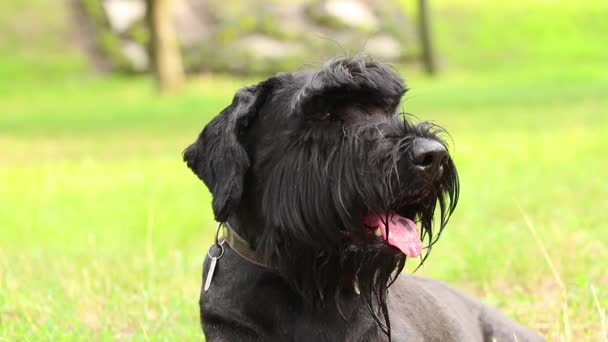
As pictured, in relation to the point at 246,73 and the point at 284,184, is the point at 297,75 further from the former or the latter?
the point at 246,73

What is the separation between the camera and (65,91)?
2791cm

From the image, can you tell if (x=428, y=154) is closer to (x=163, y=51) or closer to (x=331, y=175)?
(x=331, y=175)

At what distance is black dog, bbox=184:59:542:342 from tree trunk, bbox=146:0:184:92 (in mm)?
21102

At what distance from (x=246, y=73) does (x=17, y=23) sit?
1341 centimetres

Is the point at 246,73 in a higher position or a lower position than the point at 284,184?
lower

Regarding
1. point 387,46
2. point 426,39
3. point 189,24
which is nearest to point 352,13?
point 387,46

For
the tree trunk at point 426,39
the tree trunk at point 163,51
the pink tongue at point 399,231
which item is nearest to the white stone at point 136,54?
the tree trunk at point 163,51

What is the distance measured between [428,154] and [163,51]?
873 inches

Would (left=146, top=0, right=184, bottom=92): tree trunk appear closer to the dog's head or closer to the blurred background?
the blurred background

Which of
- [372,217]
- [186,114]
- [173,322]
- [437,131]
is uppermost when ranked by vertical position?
[437,131]

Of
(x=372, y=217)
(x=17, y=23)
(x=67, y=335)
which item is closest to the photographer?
(x=372, y=217)

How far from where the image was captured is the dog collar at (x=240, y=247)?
3.71m

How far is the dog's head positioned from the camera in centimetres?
341

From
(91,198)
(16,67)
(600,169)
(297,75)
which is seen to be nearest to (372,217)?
(297,75)
